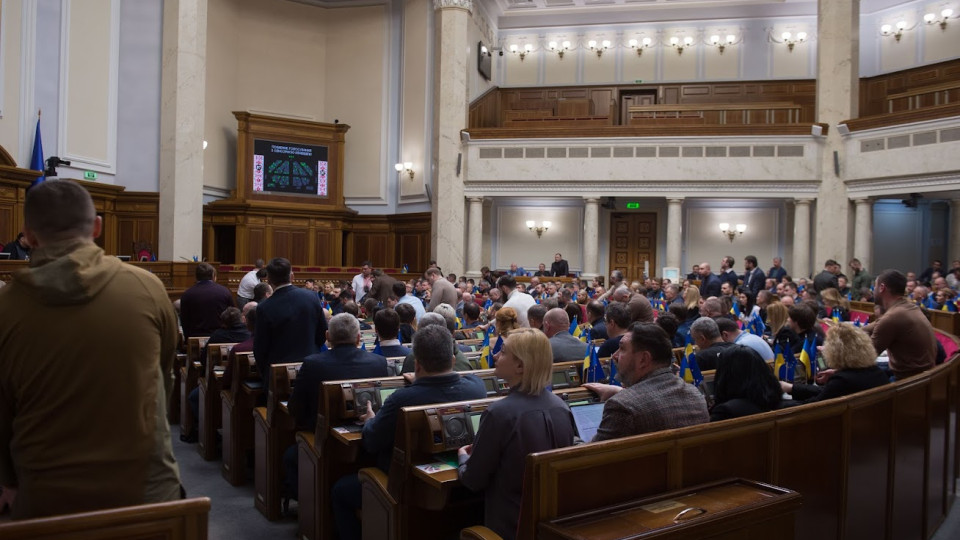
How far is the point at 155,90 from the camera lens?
15.8 meters

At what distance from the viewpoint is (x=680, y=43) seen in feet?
71.8

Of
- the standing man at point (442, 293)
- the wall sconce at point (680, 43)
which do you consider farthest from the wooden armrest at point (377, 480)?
the wall sconce at point (680, 43)

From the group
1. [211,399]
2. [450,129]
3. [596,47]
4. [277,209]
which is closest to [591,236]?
[450,129]

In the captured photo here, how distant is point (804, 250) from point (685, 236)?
348 cm

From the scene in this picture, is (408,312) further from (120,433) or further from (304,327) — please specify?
(120,433)

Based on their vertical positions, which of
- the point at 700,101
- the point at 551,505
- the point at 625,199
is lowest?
the point at 551,505

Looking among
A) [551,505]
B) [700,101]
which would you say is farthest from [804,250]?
[551,505]

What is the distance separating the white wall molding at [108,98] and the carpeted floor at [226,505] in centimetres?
1068

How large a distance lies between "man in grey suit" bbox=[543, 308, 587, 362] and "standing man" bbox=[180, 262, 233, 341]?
369cm

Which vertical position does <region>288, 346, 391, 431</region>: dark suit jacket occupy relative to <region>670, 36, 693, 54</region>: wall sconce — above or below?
below

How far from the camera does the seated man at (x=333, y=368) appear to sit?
4.57m

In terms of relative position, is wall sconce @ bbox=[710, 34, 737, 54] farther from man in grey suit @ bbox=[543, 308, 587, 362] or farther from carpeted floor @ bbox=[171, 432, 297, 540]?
carpeted floor @ bbox=[171, 432, 297, 540]

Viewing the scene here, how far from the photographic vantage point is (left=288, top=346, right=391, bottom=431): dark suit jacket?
4566 millimetres

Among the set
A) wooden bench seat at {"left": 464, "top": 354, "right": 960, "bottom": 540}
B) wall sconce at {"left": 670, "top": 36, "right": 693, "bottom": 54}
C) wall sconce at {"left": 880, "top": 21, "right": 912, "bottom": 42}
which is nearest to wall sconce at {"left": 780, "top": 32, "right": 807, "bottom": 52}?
wall sconce at {"left": 880, "top": 21, "right": 912, "bottom": 42}
